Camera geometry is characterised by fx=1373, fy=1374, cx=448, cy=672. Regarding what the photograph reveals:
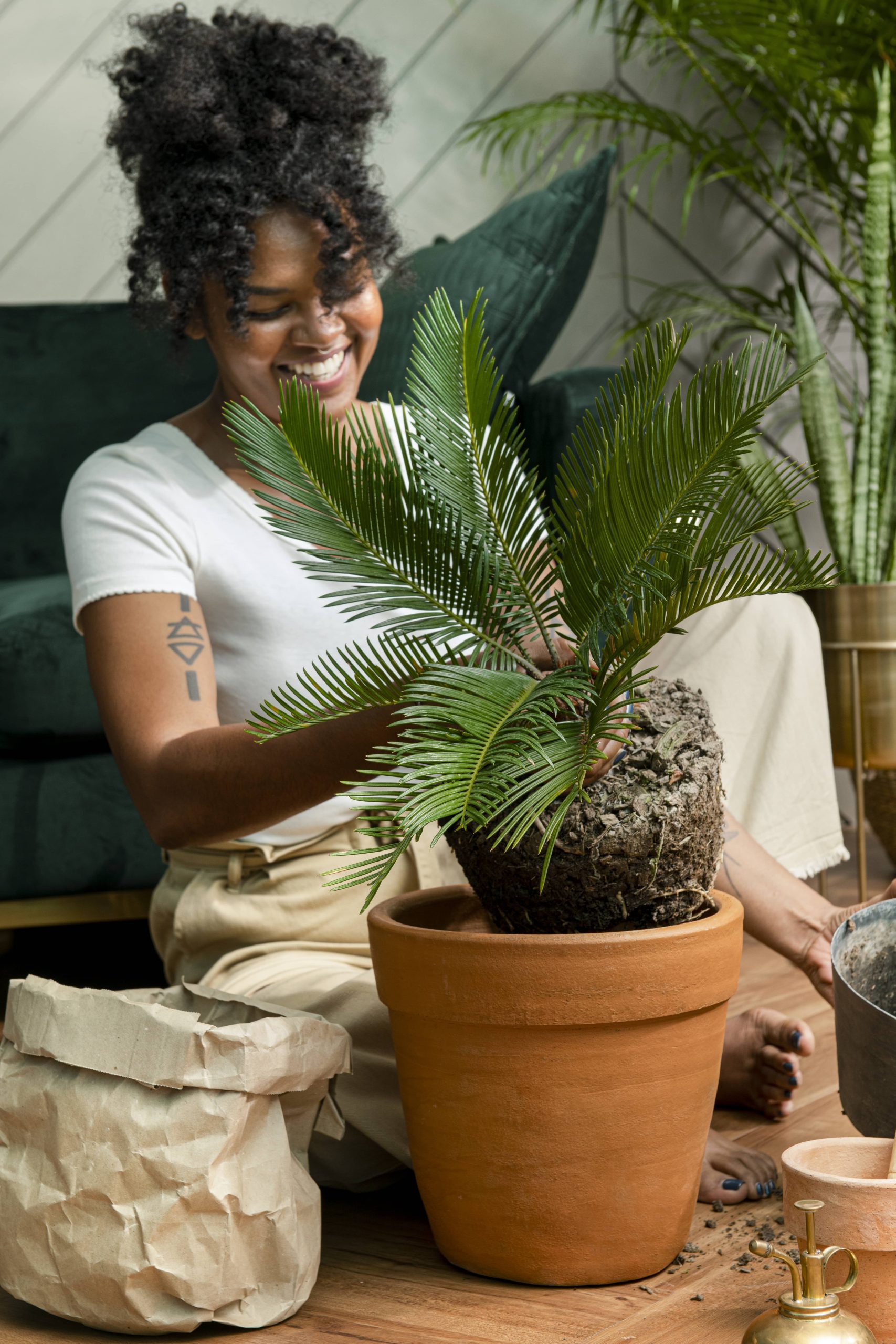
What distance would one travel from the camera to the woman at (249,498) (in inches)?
50.4

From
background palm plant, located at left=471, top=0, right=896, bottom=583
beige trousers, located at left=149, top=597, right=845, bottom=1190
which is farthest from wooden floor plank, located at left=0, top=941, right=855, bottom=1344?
background palm plant, located at left=471, top=0, right=896, bottom=583

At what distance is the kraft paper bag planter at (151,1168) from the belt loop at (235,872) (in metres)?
0.31

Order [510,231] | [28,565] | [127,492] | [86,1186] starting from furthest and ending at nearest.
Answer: [28,565] < [510,231] < [127,492] < [86,1186]

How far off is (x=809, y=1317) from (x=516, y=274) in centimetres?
159

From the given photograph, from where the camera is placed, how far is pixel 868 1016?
1.04 metres

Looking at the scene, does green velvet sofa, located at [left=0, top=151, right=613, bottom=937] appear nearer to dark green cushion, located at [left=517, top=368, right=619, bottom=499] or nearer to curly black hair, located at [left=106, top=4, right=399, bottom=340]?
dark green cushion, located at [left=517, top=368, right=619, bottom=499]

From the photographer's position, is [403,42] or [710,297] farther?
[710,297]

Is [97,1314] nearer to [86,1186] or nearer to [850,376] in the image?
[86,1186]

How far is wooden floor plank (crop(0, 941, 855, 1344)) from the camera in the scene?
959mm

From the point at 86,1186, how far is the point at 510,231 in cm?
156

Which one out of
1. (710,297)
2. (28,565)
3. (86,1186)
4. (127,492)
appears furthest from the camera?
(710,297)

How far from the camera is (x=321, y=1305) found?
1035 millimetres

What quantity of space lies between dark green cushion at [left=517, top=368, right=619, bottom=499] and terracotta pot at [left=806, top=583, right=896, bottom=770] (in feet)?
1.49

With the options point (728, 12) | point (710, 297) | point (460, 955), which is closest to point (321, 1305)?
point (460, 955)
